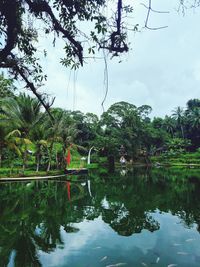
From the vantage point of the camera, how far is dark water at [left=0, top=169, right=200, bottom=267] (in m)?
6.05

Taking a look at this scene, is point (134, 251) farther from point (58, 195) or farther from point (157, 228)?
point (58, 195)

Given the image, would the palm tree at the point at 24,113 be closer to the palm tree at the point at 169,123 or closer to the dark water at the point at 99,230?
the dark water at the point at 99,230

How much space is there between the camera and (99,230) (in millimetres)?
8328

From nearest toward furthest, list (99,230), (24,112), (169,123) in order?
(99,230), (24,112), (169,123)

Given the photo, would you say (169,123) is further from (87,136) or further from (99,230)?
(99,230)

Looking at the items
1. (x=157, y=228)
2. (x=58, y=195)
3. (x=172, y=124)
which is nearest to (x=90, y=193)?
(x=58, y=195)

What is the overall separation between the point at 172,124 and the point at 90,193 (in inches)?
1665

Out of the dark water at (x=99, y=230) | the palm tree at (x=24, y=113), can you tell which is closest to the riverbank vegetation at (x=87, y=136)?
the palm tree at (x=24, y=113)

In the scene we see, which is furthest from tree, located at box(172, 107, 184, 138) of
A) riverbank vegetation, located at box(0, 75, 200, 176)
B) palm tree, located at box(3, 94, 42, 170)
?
palm tree, located at box(3, 94, 42, 170)

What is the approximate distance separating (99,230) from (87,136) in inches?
1580

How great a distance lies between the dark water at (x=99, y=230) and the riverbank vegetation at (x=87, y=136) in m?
5.52

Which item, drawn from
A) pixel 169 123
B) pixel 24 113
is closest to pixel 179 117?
pixel 169 123

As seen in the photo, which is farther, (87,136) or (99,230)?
(87,136)

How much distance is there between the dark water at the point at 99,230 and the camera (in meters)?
6.05
